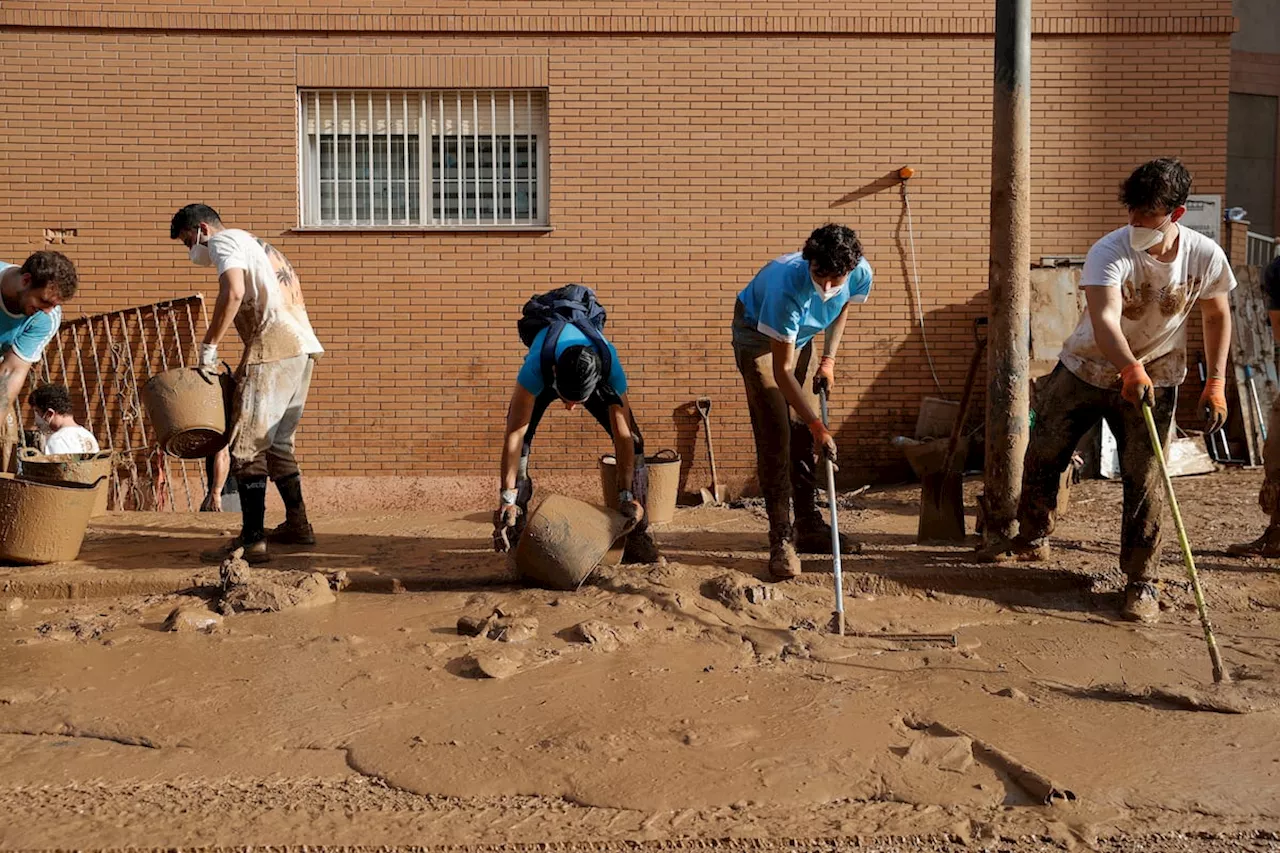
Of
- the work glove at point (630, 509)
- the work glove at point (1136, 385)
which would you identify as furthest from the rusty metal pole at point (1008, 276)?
the work glove at point (630, 509)

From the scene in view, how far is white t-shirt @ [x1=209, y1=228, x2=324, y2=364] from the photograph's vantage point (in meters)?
5.58

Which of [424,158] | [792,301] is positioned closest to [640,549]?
[792,301]

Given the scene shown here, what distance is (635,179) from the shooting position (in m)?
8.88

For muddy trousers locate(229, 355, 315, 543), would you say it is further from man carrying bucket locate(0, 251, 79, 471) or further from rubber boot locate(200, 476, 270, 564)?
man carrying bucket locate(0, 251, 79, 471)

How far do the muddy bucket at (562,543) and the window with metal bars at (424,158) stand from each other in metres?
4.57

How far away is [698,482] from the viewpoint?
9.09 metres

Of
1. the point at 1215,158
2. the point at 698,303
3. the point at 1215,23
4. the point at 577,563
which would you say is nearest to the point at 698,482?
the point at 698,303

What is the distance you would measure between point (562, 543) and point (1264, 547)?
3.62 metres

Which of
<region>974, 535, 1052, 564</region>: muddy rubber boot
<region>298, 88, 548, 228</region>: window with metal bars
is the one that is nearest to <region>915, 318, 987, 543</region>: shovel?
<region>974, 535, 1052, 564</region>: muddy rubber boot

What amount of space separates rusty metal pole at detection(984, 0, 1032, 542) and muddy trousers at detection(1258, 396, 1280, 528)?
50.2 inches

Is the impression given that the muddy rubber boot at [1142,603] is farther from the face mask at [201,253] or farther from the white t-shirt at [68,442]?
the white t-shirt at [68,442]

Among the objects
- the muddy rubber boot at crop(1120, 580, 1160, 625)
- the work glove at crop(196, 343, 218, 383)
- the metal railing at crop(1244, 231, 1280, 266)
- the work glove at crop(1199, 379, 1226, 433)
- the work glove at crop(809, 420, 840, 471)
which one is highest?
the metal railing at crop(1244, 231, 1280, 266)

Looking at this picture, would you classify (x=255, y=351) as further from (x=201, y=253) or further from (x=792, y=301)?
(x=792, y=301)

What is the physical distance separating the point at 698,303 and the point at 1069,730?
5713 mm
